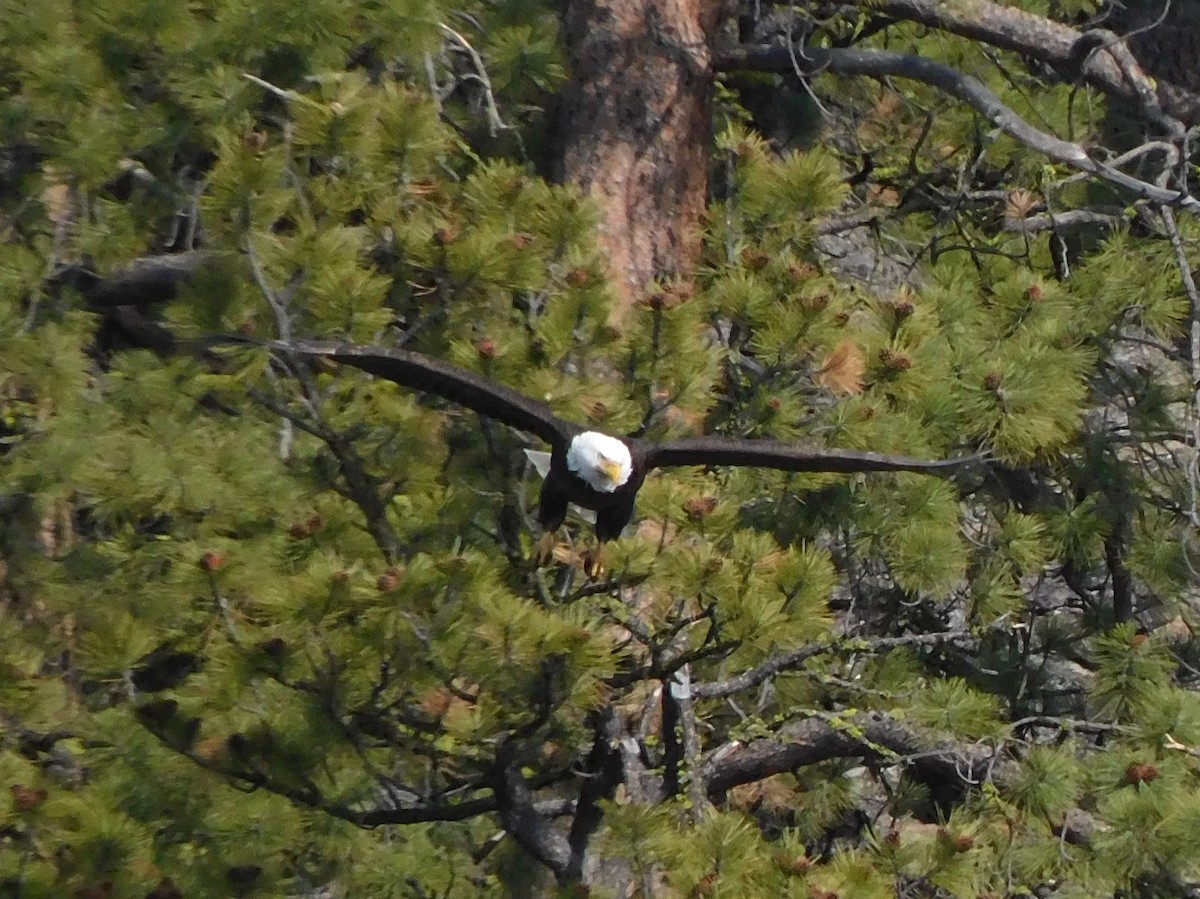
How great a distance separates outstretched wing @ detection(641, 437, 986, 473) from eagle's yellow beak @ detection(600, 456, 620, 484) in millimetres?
111

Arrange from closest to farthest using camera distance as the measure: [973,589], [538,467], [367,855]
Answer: [367,855]
[538,467]
[973,589]

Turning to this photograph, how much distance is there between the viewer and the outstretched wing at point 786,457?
3.05 meters

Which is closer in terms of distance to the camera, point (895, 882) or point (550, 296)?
point (895, 882)

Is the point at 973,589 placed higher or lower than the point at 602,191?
lower

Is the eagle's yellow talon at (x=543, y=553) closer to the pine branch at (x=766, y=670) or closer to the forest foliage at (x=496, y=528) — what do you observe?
the forest foliage at (x=496, y=528)

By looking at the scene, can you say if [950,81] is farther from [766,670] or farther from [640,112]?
[766,670]

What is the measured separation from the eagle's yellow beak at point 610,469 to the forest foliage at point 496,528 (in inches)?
8.4

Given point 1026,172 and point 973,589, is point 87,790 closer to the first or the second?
point 973,589

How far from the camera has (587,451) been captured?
3.24 metres

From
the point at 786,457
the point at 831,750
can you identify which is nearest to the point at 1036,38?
the point at 786,457

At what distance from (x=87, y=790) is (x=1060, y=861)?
71.2 inches

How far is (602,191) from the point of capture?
4207 millimetres

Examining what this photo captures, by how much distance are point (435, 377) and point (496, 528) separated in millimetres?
308

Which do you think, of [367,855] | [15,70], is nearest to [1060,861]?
[367,855]
